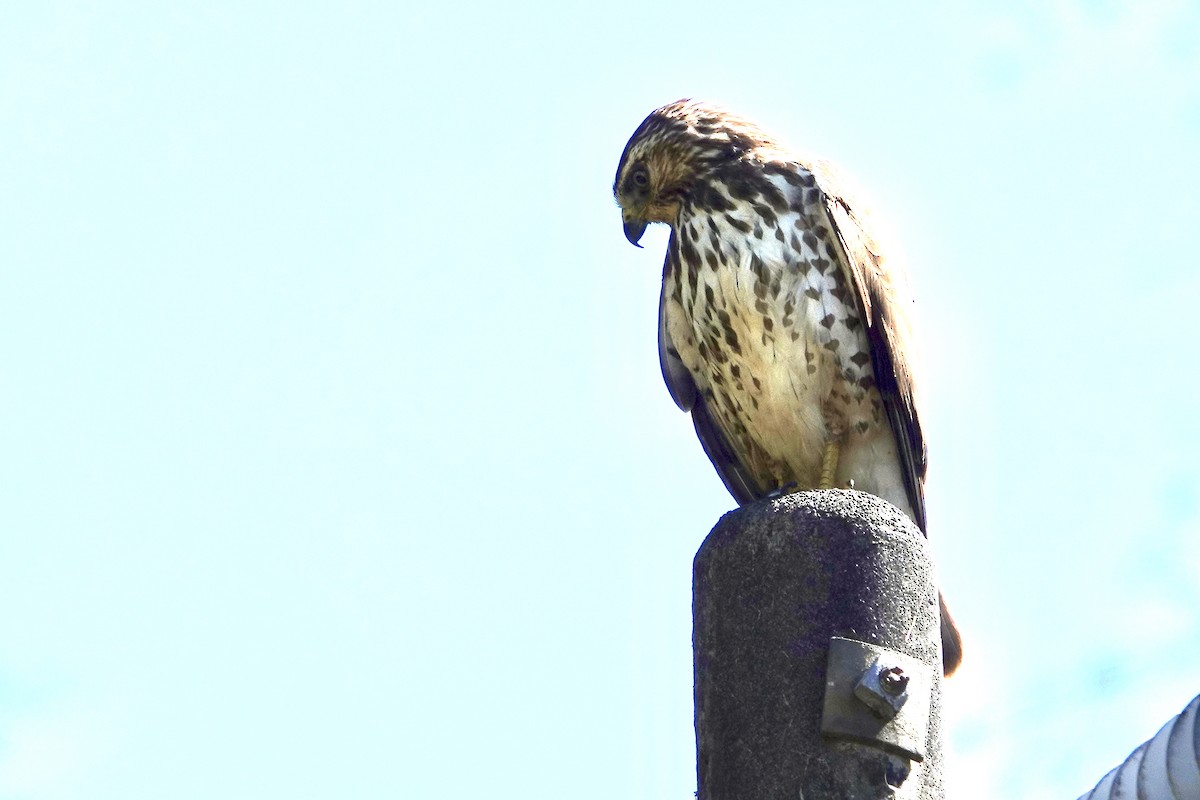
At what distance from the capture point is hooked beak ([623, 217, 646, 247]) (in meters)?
6.29

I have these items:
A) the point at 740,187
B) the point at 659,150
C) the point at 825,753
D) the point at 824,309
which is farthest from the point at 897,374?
the point at 825,753

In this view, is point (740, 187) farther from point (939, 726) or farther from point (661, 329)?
point (939, 726)

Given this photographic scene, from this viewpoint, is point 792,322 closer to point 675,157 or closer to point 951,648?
point 675,157

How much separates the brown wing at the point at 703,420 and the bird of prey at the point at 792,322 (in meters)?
0.07

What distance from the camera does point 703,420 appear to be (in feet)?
20.0

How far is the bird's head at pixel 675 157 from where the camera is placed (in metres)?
5.89

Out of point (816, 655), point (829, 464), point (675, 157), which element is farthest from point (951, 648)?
point (675, 157)

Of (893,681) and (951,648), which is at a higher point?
(951,648)

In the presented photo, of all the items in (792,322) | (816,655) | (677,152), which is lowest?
(816,655)

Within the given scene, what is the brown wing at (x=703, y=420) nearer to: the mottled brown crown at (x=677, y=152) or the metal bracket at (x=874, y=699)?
the mottled brown crown at (x=677, y=152)

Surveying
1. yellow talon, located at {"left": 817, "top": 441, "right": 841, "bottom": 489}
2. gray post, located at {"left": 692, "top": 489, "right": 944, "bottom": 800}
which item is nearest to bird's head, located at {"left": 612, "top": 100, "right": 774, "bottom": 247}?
yellow talon, located at {"left": 817, "top": 441, "right": 841, "bottom": 489}

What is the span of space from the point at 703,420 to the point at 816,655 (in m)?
2.57

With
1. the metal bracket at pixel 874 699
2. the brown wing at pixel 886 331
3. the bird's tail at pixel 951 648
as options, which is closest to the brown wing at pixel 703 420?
the brown wing at pixel 886 331

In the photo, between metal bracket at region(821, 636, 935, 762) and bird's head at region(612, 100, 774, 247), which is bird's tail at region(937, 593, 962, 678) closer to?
metal bracket at region(821, 636, 935, 762)
